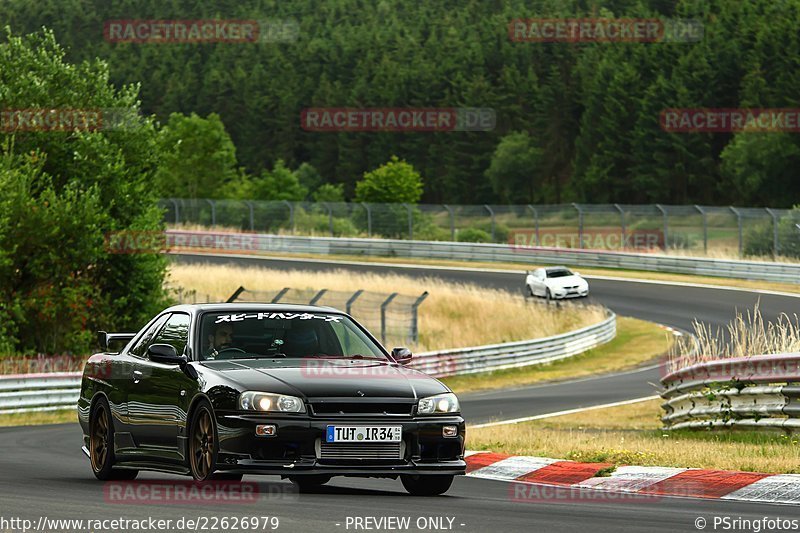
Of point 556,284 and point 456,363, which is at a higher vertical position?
point 556,284

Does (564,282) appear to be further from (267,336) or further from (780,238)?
(267,336)

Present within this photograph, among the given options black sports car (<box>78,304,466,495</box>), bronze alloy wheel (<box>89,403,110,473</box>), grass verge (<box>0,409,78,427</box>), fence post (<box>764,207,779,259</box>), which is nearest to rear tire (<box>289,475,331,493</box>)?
black sports car (<box>78,304,466,495</box>)

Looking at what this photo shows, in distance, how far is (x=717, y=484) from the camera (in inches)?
421

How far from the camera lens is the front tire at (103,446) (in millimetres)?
11316

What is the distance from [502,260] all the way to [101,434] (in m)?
47.3

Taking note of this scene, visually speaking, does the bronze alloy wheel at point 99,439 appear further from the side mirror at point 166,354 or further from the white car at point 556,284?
the white car at point 556,284

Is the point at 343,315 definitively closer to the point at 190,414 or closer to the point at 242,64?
the point at 190,414

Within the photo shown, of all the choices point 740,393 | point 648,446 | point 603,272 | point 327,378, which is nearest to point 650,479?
point 648,446

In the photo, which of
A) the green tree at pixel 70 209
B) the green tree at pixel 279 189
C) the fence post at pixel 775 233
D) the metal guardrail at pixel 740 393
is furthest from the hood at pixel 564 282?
the green tree at pixel 279 189

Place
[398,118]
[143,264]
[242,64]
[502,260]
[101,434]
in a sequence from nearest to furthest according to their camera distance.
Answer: [101,434], [143,264], [502,260], [398,118], [242,64]

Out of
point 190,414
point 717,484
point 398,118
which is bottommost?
point 717,484

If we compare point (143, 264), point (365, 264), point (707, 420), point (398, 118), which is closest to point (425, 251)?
point (365, 264)

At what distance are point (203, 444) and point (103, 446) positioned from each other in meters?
1.93

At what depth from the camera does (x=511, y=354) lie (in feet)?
109
